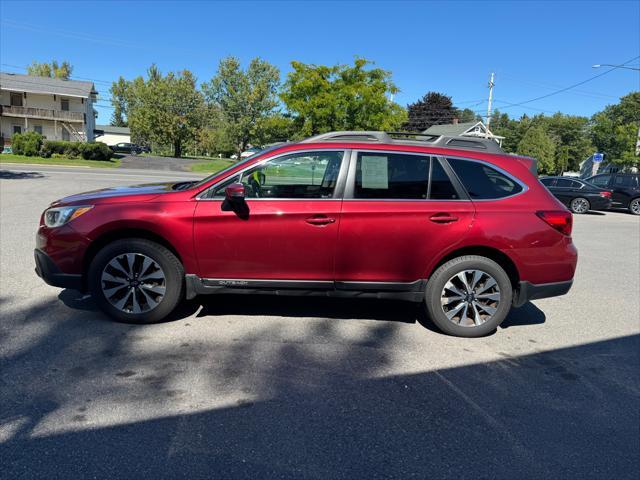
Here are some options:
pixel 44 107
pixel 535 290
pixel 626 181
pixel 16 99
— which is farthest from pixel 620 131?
pixel 16 99

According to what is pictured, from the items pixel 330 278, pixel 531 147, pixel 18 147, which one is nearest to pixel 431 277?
pixel 330 278

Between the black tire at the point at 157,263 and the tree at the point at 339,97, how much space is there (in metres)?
22.4

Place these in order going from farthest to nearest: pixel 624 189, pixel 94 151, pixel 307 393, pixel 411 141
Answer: pixel 94 151 < pixel 624 189 < pixel 411 141 < pixel 307 393

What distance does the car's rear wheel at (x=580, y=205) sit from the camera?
1747cm

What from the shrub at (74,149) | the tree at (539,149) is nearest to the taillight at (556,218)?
the shrub at (74,149)

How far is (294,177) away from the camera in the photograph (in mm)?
4262

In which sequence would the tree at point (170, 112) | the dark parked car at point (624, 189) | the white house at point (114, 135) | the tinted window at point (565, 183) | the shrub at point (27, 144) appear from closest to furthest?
the tinted window at point (565, 183) → the dark parked car at point (624, 189) → the shrub at point (27, 144) → the tree at point (170, 112) → the white house at point (114, 135)

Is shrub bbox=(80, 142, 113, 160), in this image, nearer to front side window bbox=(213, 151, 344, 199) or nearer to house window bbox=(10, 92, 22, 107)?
house window bbox=(10, 92, 22, 107)

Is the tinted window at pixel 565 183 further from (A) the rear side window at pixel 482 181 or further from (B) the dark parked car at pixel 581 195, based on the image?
(A) the rear side window at pixel 482 181

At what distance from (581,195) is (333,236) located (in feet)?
55.1

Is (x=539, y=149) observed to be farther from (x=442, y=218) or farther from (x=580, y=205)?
(x=442, y=218)

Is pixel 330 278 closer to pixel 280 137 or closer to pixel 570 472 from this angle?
pixel 570 472

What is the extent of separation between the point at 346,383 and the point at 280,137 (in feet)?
95.9

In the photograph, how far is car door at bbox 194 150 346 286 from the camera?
4.05 meters
